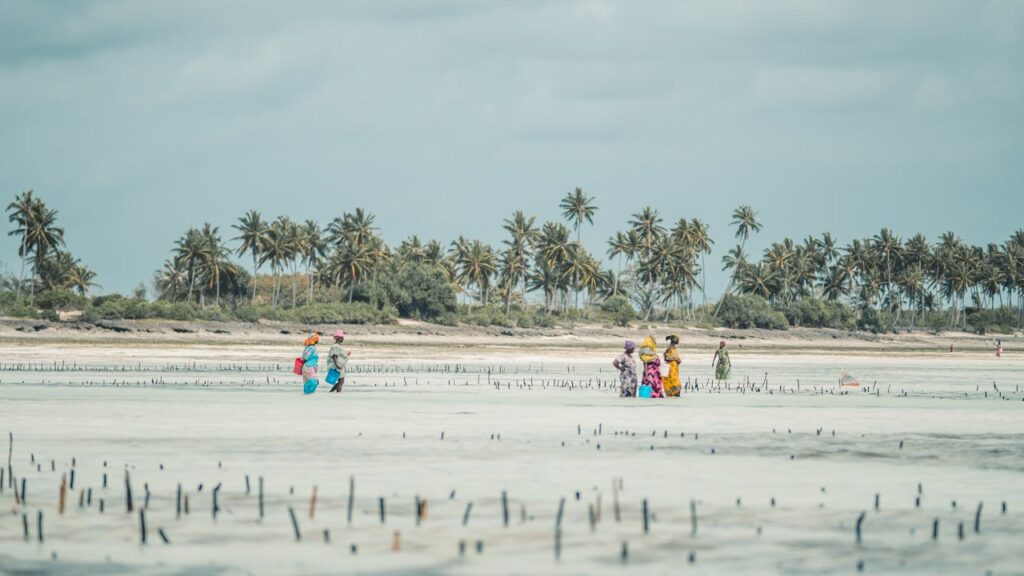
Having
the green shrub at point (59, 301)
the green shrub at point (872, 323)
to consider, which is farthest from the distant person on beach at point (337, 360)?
the green shrub at point (872, 323)

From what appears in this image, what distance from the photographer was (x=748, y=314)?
15725cm

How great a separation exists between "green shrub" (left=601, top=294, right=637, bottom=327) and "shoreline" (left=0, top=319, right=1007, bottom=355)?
254 cm

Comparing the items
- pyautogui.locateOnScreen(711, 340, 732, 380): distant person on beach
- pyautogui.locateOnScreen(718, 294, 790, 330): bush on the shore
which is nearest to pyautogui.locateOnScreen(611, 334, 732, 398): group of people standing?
pyautogui.locateOnScreen(711, 340, 732, 380): distant person on beach

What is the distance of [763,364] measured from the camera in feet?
232

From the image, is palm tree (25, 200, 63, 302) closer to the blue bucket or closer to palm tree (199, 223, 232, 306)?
palm tree (199, 223, 232, 306)

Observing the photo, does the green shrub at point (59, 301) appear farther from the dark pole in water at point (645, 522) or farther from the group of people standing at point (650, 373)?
the dark pole in water at point (645, 522)

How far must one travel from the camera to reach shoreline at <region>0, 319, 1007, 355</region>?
92.4 metres

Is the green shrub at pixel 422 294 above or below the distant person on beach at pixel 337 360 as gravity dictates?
above

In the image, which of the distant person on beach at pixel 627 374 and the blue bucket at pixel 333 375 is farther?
the blue bucket at pixel 333 375

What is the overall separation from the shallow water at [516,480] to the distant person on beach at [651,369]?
1.09 metres

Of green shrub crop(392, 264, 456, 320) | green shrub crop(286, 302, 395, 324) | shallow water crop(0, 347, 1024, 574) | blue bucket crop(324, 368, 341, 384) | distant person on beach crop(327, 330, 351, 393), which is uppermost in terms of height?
green shrub crop(392, 264, 456, 320)

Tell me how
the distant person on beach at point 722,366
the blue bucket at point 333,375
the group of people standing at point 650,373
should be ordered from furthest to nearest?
the distant person on beach at point 722,366, the blue bucket at point 333,375, the group of people standing at point 650,373

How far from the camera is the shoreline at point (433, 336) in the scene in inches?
3639

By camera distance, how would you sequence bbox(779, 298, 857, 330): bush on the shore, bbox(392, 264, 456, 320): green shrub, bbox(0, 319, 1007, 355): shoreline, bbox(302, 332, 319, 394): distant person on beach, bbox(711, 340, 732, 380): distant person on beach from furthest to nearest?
bbox(779, 298, 857, 330): bush on the shore
bbox(392, 264, 456, 320): green shrub
bbox(0, 319, 1007, 355): shoreline
bbox(711, 340, 732, 380): distant person on beach
bbox(302, 332, 319, 394): distant person on beach
